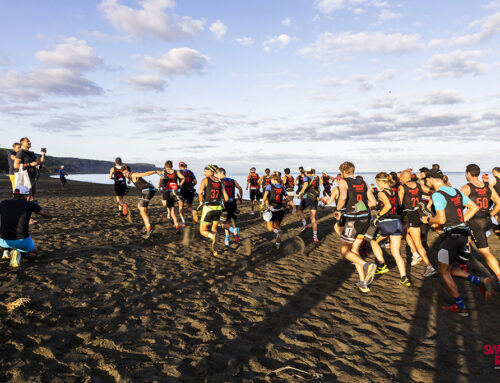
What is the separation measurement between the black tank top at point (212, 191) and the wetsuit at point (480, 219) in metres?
5.98

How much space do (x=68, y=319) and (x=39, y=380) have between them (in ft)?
4.20

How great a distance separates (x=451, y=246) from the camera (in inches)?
186

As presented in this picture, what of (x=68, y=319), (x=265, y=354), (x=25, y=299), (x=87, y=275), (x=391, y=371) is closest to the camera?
(x=391, y=371)

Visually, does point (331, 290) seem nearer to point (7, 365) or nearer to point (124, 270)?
point (124, 270)

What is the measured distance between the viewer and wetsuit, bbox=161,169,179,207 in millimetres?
10141

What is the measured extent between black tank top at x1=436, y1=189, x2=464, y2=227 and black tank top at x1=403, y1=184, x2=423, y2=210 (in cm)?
195

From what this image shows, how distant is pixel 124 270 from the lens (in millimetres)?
6312

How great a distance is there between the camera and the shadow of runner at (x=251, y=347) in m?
3.28

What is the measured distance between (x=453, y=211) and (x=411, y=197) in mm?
2133

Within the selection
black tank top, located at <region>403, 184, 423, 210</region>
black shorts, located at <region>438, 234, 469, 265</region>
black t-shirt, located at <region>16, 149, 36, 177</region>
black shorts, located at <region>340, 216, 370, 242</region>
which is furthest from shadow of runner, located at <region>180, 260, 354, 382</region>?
black t-shirt, located at <region>16, 149, 36, 177</region>

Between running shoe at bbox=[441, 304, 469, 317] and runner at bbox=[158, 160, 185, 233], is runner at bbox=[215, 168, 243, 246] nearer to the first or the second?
runner at bbox=[158, 160, 185, 233]

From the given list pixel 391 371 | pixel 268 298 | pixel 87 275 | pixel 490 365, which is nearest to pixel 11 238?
pixel 87 275

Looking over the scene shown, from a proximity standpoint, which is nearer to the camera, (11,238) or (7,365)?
(7,365)

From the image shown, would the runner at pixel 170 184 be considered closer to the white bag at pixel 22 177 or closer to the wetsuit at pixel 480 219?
the white bag at pixel 22 177
